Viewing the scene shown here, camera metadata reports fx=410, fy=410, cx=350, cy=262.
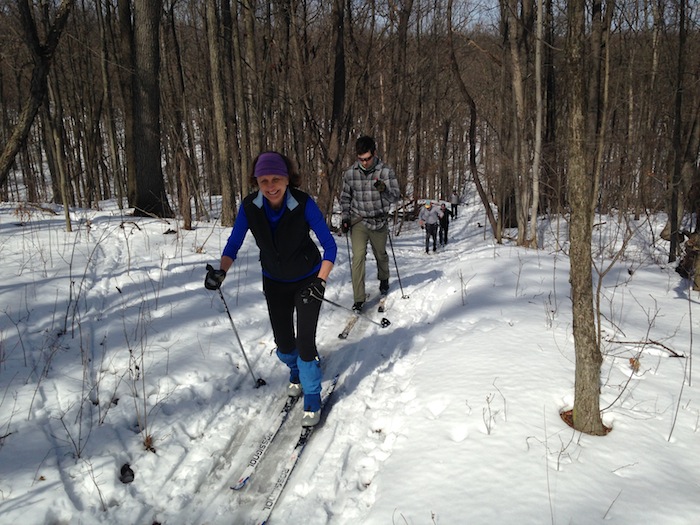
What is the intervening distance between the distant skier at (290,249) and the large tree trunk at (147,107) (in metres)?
6.99

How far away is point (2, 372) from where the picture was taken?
341 centimetres

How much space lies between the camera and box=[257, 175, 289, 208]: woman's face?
3.09 meters

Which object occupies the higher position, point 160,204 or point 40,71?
point 40,71

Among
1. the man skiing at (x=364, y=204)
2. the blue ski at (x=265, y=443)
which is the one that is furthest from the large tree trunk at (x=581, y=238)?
the man skiing at (x=364, y=204)

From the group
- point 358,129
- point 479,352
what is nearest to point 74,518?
point 479,352

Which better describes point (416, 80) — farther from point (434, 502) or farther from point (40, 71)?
point (434, 502)

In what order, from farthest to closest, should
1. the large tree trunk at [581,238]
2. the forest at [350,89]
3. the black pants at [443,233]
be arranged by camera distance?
1. the black pants at [443,233]
2. the forest at [350,89]
3. the large tree trunk at [581,238]

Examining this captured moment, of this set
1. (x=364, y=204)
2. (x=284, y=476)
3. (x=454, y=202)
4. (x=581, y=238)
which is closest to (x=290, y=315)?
(x=284, y=476)

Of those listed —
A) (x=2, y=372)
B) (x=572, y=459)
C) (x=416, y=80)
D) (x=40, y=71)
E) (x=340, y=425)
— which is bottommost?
(x=340, y=425)

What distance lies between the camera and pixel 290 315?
3613 mm

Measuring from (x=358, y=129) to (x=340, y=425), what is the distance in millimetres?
15296

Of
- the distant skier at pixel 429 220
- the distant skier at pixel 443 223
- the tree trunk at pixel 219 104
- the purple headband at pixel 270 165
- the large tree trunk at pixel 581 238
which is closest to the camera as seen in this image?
the large tree trunk at pixel 581 238

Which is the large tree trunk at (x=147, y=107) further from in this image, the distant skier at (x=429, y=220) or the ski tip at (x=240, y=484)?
the distant skier at (x=429, y=220)

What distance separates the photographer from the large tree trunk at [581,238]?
7.18 feet
